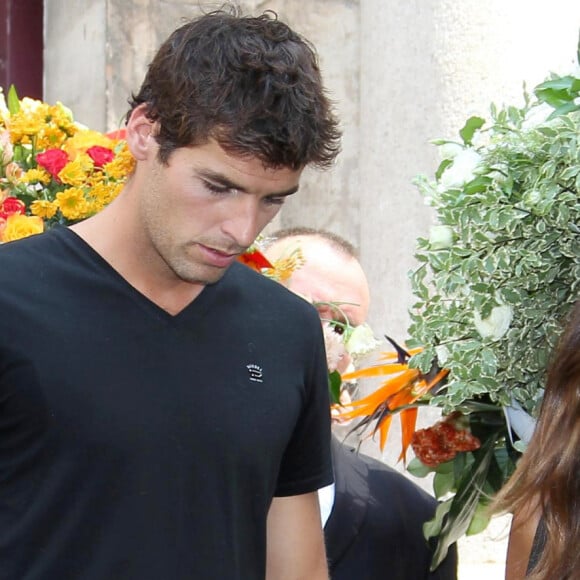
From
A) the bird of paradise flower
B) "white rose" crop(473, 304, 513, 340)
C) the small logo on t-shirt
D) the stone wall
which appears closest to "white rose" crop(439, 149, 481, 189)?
"white rose" crop(473, 304, 513, 340)

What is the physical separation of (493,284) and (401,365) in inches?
15.2

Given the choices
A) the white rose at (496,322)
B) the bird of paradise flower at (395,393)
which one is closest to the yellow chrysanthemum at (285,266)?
the bird of paradise flower at (395,393)

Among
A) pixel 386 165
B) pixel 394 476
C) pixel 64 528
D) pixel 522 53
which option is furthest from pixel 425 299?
pixel 386 165

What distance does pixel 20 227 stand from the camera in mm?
2465

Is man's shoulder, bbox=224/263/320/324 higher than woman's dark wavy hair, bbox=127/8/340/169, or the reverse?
woman's dark wavy hair, bbox=127/8/340/169

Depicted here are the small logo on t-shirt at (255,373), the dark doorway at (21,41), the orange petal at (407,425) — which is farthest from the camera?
the dark doorway at (21,41)

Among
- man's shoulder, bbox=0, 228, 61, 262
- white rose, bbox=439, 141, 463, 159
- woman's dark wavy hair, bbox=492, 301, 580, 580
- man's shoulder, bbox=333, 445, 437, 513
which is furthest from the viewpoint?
man's shoulder, bbox=333, 445, 437, 513

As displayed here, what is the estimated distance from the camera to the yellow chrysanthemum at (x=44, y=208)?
2.56 meters

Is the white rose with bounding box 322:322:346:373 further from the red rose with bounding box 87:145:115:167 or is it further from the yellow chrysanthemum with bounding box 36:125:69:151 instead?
the yellow chrysanthemum with bounding box 36:125:69:151

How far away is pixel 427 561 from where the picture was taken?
2615 mm

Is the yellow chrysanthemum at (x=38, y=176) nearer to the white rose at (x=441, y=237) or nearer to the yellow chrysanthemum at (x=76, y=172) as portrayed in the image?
the yellow chrysanthemum at (x=76, y=172)

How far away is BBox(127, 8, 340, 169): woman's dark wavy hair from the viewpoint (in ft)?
6.28

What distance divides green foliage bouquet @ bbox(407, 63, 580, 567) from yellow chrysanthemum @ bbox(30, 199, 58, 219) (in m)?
0.75

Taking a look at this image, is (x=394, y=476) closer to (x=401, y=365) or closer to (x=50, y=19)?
(x=401, y=365)
